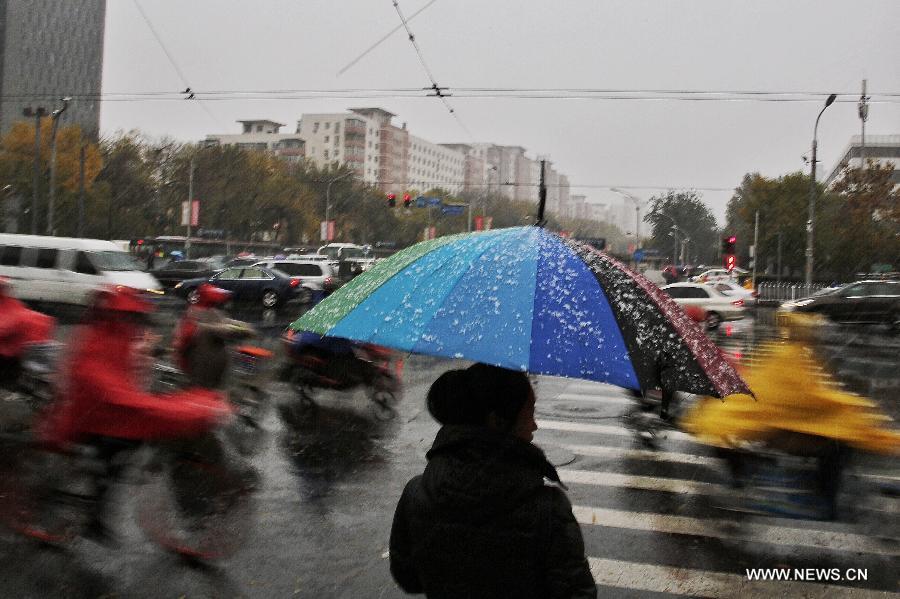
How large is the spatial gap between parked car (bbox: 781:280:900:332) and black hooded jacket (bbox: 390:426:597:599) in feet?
90.9

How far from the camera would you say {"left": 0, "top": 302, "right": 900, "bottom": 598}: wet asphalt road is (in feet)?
16.5

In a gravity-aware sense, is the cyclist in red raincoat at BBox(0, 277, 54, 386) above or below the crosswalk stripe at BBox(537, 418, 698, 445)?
above

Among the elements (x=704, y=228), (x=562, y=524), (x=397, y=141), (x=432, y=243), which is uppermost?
(x=397, y=141)

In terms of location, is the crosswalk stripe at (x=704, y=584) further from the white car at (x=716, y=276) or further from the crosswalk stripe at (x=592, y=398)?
the white car at (x=716, y=276)

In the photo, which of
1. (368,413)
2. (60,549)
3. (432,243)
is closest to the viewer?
(432,243)

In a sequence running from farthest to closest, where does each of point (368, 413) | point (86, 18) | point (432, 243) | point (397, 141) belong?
point (397, 141) → point (86, 18) → point (368, 413) → point (432, 243)

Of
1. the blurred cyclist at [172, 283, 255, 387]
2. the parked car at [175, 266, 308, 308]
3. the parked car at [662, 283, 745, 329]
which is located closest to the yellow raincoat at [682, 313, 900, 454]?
the blurred cyclist at [172, 283, 255, 387]

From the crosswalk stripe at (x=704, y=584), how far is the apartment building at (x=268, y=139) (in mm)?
128767

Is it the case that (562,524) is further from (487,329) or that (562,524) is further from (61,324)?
(61,324)

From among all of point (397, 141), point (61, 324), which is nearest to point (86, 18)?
point (397, 141)

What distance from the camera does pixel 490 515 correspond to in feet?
7.38

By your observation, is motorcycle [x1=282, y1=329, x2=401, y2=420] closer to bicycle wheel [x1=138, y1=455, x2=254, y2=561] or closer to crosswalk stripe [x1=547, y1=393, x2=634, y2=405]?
crosswalk stripe [x1=547, y1=393, x2=634, y2=405]

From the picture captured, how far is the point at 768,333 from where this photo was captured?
81.9ft

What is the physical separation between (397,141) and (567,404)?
459 ft
